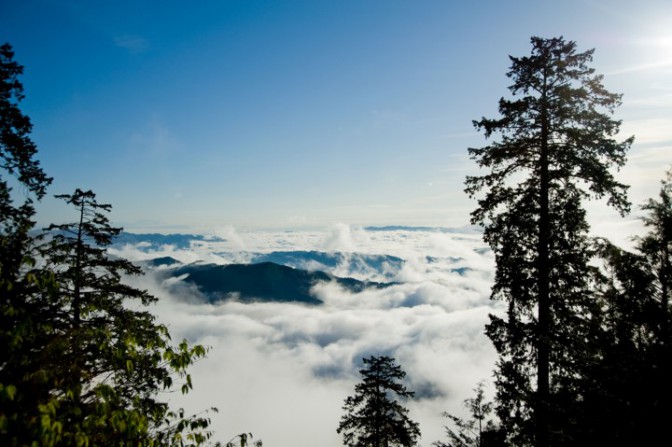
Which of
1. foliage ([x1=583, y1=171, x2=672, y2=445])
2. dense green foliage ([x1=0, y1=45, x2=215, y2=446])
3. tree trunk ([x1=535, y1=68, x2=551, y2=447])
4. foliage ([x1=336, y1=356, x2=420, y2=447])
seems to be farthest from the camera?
foliage ([x1=336, y1=356, x2=420, y2=447])

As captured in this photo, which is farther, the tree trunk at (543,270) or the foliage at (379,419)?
the foliage at (379,419)

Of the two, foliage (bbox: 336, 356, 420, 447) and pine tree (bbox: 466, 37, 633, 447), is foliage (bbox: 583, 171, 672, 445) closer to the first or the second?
pine tree (bbox: 466, 37, 633, 447)

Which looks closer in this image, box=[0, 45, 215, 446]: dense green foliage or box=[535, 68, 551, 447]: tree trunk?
box=[0, 45, 215, 446]: dense green foliage

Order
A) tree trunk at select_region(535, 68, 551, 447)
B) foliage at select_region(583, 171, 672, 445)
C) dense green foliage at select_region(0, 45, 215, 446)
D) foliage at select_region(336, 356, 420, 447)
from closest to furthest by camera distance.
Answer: dense green foliage at select_region(0, 45, 215, 446) → foliage at select_region(583, 171, 672, 445) → tree trunk at select_region(535, 68, 551, 447) → foliage at select_region(336, 356, 420, 447)

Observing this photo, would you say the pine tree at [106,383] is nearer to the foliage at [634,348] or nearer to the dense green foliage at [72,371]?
the dense green foliage at [72,371]

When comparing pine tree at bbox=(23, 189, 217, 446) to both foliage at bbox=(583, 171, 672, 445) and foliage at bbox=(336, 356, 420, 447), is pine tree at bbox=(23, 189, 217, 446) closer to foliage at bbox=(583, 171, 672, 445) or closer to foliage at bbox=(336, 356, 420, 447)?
foliage at bbox=(583, 171, 672, 445)

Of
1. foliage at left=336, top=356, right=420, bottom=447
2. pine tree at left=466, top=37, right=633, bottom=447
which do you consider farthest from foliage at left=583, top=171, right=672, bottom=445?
foliage at left=336, top=356, right=420, bottom=447

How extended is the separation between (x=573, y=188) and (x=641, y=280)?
3354mm

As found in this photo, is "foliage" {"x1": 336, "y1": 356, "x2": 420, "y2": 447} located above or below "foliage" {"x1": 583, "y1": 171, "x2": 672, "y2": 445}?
below

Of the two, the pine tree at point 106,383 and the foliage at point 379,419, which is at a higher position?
the pine tree at point 106,383

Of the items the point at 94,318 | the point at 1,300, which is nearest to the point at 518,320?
the point at 1,300

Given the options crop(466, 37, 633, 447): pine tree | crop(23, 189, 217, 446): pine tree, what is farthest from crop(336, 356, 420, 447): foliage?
crop(23, 189, 217, 446): pine tree

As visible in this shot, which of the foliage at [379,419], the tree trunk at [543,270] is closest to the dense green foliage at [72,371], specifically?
the tree trunk at [543,270]

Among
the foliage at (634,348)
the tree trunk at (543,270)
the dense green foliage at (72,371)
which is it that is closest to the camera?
the dense green foliage at (72,371)
